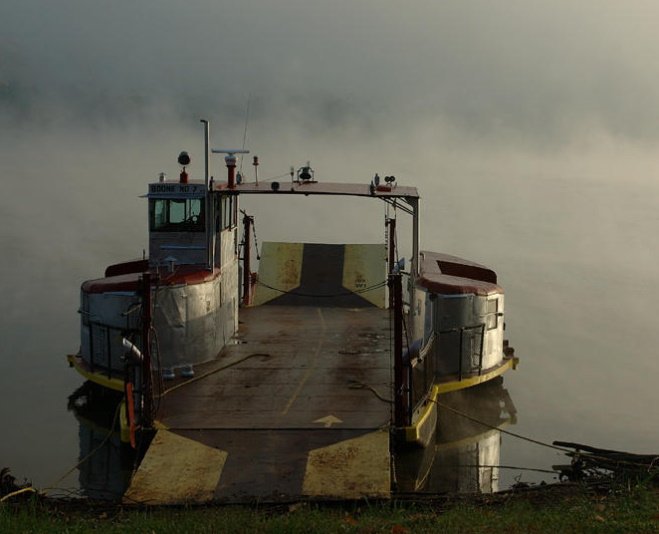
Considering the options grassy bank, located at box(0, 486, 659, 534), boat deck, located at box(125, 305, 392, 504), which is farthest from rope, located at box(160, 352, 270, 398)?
grassy bank, located at box(0, 486, 659, 534)

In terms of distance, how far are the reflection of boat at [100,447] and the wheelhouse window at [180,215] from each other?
13.1 feet

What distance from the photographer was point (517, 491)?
49.9 ft

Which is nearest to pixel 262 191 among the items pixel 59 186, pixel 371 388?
pixel 371 388

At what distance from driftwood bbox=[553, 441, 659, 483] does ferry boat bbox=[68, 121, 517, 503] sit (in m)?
2.58

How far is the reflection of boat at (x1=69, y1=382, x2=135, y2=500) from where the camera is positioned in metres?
18.2

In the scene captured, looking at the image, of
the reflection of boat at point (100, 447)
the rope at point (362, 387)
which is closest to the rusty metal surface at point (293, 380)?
the rope at point (362, 387)

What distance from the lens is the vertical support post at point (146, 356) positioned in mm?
17078

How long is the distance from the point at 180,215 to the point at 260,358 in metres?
3.62

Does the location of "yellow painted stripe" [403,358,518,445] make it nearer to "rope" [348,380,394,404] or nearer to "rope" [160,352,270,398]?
"rope" [348,380,394,404]

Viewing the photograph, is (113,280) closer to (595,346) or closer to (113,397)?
(113,397)

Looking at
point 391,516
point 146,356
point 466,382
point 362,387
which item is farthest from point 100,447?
point 466,382

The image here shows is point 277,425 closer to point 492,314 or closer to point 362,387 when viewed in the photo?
point 362,387

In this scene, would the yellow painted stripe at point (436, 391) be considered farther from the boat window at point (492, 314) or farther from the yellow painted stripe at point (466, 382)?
the boat window at point (492, 314)

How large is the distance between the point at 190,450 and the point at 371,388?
4.82 m
